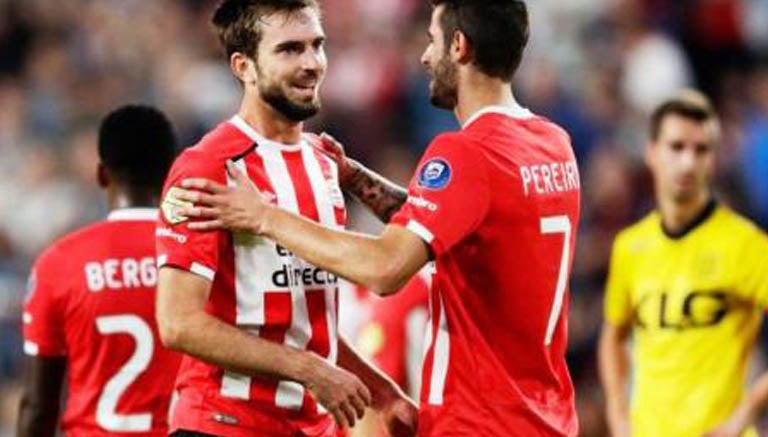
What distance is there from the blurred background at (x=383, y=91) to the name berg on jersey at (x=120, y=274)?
5.25 m

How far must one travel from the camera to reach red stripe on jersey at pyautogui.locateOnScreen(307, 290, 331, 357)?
655 centimetres

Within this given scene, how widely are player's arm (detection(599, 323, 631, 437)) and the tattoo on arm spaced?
228 cm

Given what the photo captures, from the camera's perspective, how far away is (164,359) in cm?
740

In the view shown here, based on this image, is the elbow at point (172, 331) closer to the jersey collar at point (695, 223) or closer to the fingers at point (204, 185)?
the fingers at point (204, 185)

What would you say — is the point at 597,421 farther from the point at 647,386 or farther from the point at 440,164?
the point at 440,164

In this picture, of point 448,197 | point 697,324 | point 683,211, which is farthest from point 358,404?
point 683,211

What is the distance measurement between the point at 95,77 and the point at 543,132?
32.1ft

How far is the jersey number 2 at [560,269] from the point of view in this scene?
651 centimetres

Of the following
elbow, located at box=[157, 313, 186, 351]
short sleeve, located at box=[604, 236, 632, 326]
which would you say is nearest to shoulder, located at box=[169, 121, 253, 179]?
elbow, located at box=[157, 313, 186, 351]

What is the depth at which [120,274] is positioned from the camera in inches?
290

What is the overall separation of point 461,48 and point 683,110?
2843 mm

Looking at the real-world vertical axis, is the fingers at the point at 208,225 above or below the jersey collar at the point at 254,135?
below

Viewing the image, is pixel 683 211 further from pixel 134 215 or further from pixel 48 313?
pixel 48 313

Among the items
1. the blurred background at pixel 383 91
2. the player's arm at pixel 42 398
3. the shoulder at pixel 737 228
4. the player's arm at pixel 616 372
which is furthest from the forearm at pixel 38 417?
the blurred background at pixel 383 91
